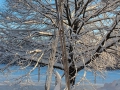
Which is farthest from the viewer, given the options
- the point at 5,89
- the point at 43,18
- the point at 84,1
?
the point at 5,89

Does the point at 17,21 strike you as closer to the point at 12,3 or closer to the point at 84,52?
the point at 12,3

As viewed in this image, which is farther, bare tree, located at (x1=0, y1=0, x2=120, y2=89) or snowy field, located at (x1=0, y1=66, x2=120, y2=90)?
bare tree, located at (x1=0, y1=0, x2=120, y2=89)

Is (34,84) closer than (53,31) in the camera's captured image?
No

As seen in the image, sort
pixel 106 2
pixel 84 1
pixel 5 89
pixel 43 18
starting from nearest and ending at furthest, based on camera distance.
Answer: pixel 106 2 → pixel 84 1 → pixel 43 18 → pixel 5 89

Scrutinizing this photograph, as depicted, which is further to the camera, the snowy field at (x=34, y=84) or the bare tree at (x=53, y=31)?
the bare tree at (x=53, y=31)

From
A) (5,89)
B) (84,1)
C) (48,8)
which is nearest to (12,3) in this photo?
(48,8)

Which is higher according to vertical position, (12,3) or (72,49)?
(12,3)

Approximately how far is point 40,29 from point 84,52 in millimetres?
2081

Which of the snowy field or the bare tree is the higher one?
the bare tree

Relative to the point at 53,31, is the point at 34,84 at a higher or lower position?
lower

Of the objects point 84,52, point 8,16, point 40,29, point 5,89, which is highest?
point 8,16

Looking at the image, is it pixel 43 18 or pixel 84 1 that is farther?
pixel 43 18

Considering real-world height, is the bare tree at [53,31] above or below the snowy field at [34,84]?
above

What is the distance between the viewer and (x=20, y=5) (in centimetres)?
809
